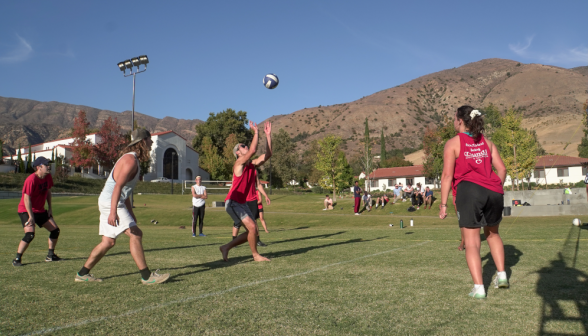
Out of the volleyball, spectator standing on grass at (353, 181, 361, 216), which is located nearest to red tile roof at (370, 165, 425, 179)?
spectator standing on grass at (353, 181, 361, 216)

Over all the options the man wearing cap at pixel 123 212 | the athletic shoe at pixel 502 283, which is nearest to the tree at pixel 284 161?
the man wearing cap at pixel 123 212

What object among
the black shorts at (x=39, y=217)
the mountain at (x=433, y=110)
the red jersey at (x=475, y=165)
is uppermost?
the mountain at (x=433, y=110)

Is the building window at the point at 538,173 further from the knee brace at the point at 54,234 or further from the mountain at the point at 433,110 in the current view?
the knee brace at the point at 54,234

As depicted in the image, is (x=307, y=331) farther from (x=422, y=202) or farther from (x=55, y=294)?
(x=422, y=202)

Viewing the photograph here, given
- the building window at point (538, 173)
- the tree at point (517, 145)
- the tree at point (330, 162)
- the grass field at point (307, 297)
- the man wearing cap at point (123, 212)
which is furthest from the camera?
Answer: the building window at point (538, 173)

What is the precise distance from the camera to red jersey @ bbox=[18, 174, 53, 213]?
8086 millimetres

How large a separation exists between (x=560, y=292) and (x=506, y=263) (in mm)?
2183

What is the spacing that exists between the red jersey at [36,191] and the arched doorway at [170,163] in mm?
66665

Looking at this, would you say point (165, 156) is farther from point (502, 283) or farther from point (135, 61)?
point (502, 283)

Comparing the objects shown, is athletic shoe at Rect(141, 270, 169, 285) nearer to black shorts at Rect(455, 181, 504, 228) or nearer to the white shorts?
the white shorts

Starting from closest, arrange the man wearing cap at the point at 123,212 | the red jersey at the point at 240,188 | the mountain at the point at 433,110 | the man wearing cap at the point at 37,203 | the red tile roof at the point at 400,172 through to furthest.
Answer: the man wearing cap at the point at 123,212, the red jersey at the point at 240,188, the man wearing cap at the point at 37,203, the red tile roof at the point at 400,172, the mountain at the point at 433,110

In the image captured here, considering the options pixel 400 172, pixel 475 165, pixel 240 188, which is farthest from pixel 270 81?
pixel 400 172

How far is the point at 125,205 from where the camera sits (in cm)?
557

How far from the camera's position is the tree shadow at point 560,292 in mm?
3594
